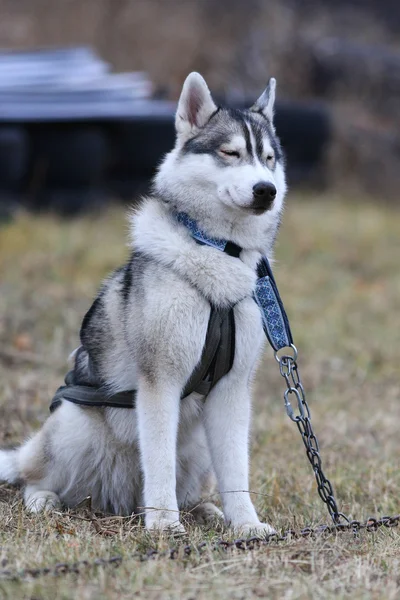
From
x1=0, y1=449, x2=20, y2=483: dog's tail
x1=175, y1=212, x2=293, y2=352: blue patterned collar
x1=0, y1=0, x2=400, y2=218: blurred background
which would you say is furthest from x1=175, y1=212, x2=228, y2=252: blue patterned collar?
x1=0, y1=0, x2=400, y2=218: blurred background

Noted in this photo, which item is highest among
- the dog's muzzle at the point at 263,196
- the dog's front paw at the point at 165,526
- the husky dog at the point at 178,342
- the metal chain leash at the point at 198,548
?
the dog's muzzle at the point at 263,196

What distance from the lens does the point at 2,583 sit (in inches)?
98.7

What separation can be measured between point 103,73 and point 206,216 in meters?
7.99

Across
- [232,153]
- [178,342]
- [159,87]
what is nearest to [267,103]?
[232,153]

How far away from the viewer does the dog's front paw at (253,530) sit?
126 inches

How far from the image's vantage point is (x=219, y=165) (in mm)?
3311

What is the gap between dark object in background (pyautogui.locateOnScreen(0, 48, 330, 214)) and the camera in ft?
30.3

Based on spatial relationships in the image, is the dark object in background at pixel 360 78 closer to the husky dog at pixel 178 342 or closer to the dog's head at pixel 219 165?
the husky dog at pixel 178 342

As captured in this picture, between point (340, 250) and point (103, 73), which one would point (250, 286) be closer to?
point (340, 250)

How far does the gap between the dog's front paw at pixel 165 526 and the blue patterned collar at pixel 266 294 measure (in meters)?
0.80

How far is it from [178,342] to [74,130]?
265 inches

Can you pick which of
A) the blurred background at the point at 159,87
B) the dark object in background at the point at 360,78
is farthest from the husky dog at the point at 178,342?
the dark object in background at the point at 360,78

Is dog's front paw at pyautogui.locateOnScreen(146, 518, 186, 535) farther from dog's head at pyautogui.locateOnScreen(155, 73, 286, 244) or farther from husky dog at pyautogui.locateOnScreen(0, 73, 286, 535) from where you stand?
dog's head at pyautogui.locateOnScreen(155, 73, 286, 244)

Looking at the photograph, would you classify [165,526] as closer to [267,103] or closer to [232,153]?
[232,153]
